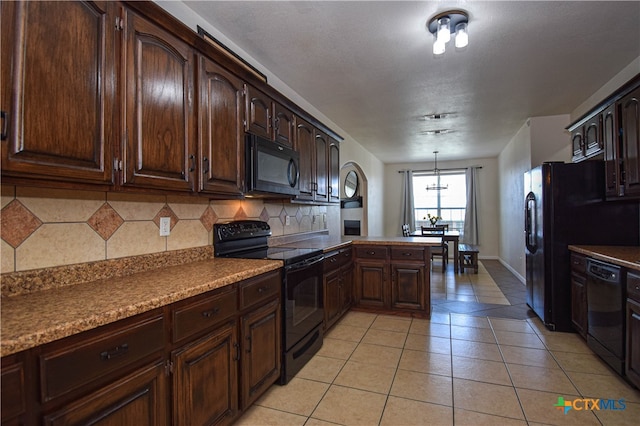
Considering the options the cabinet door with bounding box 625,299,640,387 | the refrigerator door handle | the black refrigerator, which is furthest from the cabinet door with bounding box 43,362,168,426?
the refrigerator door handle

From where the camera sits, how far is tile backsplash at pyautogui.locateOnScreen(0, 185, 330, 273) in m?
1.33

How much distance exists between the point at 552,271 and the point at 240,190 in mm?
3150

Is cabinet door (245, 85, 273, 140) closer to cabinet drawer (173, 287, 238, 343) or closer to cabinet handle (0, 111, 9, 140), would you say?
cabinet drawer (173, 287, 238, 343)

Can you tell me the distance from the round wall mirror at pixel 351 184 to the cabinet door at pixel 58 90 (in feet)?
20.0

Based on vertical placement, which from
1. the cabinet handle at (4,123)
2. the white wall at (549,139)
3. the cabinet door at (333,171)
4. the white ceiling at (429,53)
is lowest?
the cabinet handle at (4,123)

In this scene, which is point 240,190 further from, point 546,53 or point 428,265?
point 546,53

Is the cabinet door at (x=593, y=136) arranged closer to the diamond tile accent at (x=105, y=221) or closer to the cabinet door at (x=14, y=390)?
the diamond tile accent at (x=105, y=221)

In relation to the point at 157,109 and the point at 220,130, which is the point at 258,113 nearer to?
the point at 220,130

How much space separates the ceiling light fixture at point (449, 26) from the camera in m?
2.24

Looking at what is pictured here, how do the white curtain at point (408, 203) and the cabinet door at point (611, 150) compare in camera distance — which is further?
the white curtain at point (408, 203)

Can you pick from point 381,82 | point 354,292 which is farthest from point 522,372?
point 381,82

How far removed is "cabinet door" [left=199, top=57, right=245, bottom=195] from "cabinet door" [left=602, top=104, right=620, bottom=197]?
312 cm

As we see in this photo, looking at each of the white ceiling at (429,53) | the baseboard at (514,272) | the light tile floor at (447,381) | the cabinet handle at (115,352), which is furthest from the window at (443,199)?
the cabinet handle at (115,352)

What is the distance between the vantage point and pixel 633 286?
2131mm
